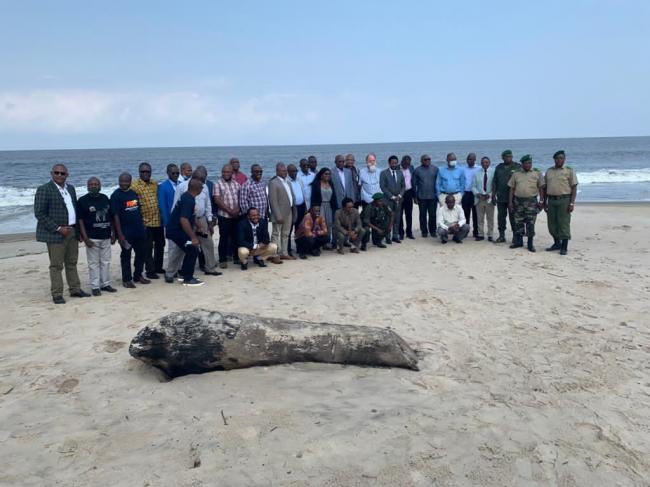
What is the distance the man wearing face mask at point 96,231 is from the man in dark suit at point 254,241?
83.8 inches

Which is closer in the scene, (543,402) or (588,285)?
(543,402)

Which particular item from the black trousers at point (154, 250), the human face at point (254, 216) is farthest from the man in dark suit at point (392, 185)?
the black trousers at point (154, 250)

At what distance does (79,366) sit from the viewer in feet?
15.2

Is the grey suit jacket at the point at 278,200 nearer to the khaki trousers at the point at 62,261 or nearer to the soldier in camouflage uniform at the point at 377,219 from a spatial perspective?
the soldier in camouflage uniform at the point at 377,219

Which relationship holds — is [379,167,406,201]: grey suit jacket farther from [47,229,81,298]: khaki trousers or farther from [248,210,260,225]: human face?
[47,229,81,298]: khaki trousers

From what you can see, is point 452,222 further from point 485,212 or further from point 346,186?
point 346,186

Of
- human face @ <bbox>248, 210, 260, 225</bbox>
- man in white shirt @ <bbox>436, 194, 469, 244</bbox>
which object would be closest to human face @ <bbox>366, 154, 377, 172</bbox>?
man in white shirt @ <bbox>436, 194, 469, 244</bbox>

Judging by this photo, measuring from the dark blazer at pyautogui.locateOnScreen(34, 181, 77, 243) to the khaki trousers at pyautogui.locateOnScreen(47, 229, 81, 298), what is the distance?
114mm

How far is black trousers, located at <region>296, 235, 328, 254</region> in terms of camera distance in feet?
31.3

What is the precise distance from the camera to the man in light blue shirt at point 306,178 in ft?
33.1

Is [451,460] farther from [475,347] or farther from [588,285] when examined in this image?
[588,285]

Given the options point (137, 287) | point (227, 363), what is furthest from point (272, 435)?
point (137, 287)

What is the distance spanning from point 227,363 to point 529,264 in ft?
20.0

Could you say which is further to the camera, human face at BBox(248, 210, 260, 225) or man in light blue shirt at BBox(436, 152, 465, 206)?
man in light blue shirt at BBox(436, 152, 465, 206)
